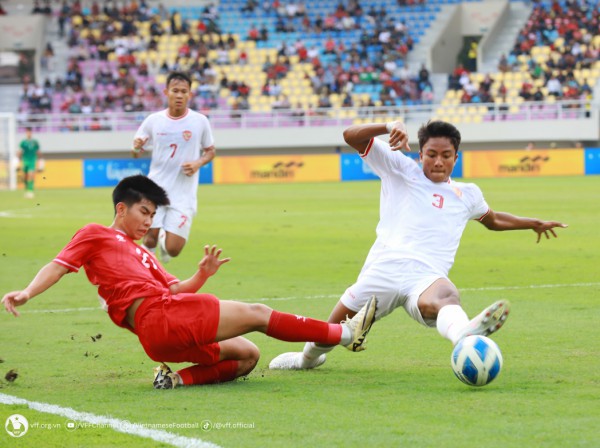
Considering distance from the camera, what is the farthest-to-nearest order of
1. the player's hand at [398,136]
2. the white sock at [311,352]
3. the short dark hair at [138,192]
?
1. the white sock at [311,352]
2. the player's hand at [398,136]
3. the short dark hair at [138,192]

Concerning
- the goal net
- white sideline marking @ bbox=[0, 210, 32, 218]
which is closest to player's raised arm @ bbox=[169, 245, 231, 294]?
white sideline marking @ bbox=[0, 210, 32, 218]

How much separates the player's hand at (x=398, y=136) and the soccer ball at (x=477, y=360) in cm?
126

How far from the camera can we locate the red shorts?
19.7 ft

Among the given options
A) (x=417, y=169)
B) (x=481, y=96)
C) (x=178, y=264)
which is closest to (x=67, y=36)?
(x=481, y=96)

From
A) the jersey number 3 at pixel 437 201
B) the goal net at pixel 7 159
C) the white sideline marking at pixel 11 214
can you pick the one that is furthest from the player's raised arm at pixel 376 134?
the goal net at pixel 7 159

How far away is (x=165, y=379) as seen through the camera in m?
6.30

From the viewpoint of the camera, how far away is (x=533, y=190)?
101 feet

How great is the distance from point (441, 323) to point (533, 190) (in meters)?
25.2

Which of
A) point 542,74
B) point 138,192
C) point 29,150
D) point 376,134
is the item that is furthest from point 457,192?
point 542,74

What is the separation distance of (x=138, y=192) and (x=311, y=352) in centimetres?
155

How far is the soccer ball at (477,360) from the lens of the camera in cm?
587

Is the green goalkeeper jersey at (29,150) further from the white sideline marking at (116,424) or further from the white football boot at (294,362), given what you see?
the white sideline marking at (116,424)

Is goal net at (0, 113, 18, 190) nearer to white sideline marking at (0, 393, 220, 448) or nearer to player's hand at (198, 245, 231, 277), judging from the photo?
player's hand at (198, 245, 231, 277)

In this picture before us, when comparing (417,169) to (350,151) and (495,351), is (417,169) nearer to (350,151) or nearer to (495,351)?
(495,351)
